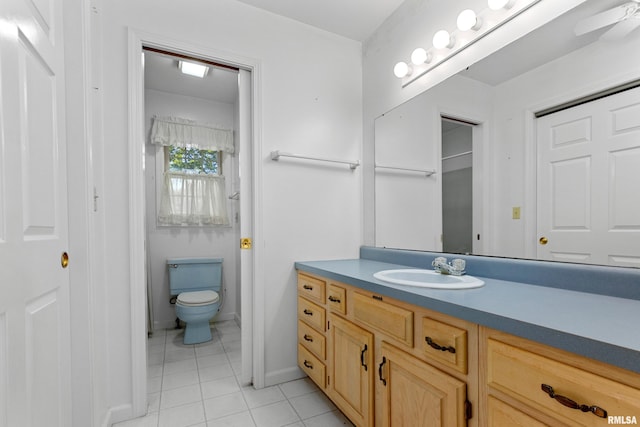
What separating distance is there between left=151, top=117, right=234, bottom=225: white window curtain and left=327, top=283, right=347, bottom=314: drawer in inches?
77.6

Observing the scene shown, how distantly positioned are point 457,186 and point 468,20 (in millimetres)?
→ 821

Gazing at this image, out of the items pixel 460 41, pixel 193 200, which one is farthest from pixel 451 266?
pixel 193 200

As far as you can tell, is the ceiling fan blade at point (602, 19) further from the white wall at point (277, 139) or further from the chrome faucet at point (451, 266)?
the white wall at point (277, 139)

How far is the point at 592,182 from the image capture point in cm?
104

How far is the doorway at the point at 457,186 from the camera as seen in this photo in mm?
1523

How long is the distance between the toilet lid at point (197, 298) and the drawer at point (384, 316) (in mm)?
1686

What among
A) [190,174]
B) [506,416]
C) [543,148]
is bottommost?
[506,416]

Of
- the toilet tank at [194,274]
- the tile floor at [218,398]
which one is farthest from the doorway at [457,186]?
the toilet tank at [194,274]

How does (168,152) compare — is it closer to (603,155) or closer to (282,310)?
(282,310)

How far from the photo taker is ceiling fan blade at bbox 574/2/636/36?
0.96 meters

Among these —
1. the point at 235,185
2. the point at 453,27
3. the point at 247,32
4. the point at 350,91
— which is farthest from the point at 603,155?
the point at 235,185

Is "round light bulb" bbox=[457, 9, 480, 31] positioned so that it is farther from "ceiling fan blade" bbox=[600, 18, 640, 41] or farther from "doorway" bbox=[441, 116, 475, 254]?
"ceiling fan blade" bbox=[600, 18, 640, 41]

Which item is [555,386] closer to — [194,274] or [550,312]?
[550,312]

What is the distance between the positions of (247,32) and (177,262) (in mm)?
2139
